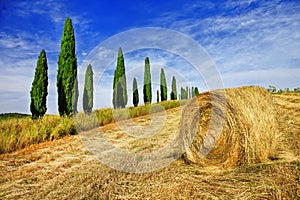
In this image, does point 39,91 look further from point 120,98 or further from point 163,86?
point 163,86

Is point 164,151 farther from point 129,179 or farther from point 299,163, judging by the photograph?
point 299,163

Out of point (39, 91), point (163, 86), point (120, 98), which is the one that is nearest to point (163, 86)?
point (163, 86)

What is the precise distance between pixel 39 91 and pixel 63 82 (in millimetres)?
1448

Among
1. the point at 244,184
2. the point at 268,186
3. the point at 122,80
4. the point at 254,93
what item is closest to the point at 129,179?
the point at 244,184

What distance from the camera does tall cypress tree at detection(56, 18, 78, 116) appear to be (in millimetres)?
14523

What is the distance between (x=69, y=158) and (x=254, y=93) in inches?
157

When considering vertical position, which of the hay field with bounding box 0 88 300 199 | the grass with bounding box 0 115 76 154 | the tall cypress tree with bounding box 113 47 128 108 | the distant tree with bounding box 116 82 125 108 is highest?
the tall cypress tree with bounding box 113 47 128 108

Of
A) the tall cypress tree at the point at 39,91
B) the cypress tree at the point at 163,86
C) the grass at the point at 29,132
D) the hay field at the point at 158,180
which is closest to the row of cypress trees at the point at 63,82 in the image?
the tall cypress tree at the point at 39,91

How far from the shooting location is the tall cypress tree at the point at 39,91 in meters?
14.0

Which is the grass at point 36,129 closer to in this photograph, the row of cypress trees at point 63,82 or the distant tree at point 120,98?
the row of cypress trees at point 63,82

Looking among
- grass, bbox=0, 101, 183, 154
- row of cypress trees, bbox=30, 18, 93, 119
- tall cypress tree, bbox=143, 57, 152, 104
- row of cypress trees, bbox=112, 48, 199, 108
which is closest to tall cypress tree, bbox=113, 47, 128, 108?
row of cypress trees, bbox=112, 48, 199, 108

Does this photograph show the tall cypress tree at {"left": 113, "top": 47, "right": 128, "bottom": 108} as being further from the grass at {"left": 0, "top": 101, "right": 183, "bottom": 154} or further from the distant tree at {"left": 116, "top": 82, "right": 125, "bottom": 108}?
the grass at {"left": 0, "top": 101, "right": 183, "bottom": 154}

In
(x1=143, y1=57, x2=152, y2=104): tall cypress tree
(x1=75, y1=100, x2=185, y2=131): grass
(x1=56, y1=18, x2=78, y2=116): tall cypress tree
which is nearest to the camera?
(x1=75, y1=100, x2=185, y2=131): grass

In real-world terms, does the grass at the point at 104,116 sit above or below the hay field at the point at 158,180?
above
